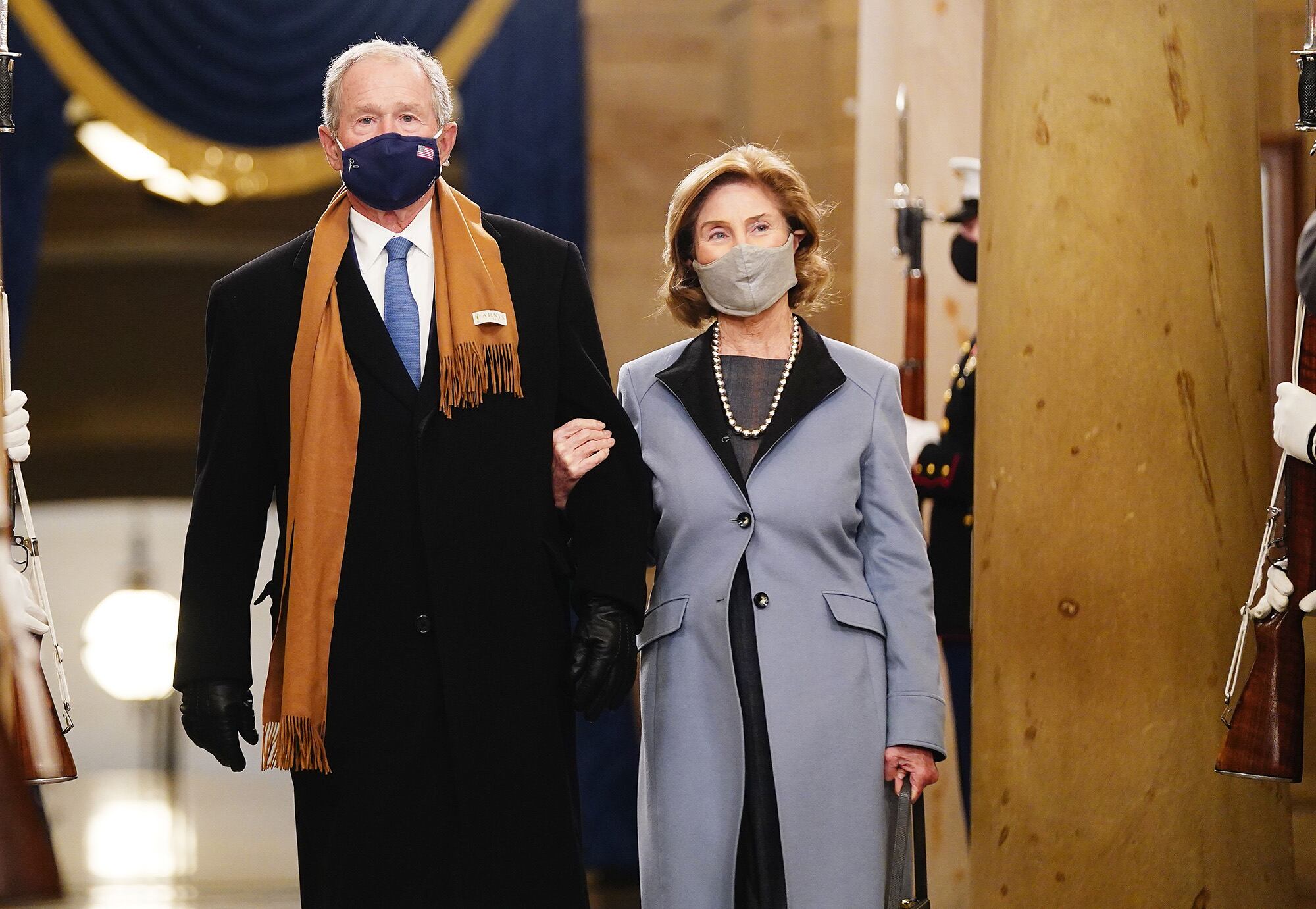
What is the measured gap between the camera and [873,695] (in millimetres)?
2613

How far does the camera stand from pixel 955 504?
395 cm

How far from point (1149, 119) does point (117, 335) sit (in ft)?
18.6

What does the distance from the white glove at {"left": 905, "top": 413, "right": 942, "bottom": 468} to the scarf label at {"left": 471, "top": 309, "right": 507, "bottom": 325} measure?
1593 mm

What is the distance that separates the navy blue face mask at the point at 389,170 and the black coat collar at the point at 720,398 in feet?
1.73

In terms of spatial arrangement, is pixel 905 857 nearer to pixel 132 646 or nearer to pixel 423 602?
pixel 423 602

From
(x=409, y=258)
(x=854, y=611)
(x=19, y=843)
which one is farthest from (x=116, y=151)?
(x=19, y=843)

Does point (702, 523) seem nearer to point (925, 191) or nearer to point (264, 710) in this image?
point (264, 710)

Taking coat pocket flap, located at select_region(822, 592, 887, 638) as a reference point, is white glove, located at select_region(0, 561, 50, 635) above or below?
above

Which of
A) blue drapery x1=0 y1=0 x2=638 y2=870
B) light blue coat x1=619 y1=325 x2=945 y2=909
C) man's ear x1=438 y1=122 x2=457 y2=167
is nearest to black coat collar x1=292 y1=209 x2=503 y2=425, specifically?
man's ear x1=438 y1=122 x2=457 y2=167

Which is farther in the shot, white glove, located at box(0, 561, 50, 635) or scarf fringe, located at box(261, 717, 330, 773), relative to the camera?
scarf fringe, located at box(261, 717, 330, 773)

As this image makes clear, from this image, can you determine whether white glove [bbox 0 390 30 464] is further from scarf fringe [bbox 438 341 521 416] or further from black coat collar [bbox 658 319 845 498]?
black coat collar [bbox 658 319 845 498]

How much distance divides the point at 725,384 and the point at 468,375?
18.4 inches

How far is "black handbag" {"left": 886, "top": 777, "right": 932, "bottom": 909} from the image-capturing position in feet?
8.57

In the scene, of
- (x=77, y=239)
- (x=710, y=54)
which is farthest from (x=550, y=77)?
(x=77, y=239)
